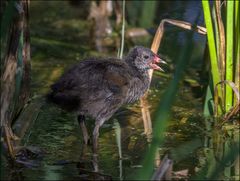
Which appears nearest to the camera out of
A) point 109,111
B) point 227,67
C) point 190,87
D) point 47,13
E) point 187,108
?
point 109,111

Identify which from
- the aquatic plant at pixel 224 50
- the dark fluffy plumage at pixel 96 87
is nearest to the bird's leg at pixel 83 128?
the dark fluffy plumage at pixel 96 87

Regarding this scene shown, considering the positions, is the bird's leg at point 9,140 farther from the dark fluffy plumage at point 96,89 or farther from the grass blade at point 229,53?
the grass blade at point 229,53

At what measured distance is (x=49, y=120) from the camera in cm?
650

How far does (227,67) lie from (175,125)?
2.34 ft

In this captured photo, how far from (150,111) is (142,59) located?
2.32ft

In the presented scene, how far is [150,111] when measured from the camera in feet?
22.7

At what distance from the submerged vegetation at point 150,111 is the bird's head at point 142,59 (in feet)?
0.79

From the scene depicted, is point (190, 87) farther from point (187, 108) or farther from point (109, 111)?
point (109, 111)

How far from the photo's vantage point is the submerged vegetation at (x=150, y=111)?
4.40m

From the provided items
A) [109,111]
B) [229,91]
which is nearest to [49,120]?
[109,111]

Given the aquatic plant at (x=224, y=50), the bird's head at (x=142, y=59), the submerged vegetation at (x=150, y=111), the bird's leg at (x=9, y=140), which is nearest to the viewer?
the submerged vegetation at (x=150, y=111)

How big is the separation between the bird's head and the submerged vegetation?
24cm

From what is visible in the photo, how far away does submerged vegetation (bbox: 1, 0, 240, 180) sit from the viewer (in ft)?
14.4

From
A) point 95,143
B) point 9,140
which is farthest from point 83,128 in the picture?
point 9,140
